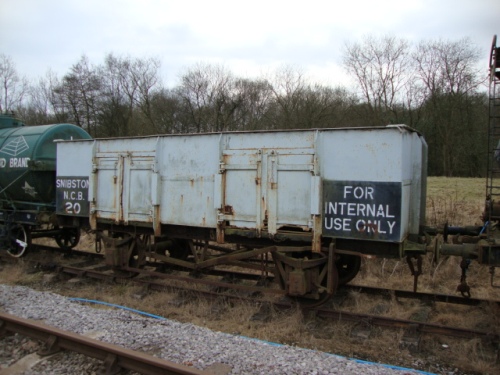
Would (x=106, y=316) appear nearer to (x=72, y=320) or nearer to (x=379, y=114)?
(x=72, y=320)

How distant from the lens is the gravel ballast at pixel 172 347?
4.54 metres

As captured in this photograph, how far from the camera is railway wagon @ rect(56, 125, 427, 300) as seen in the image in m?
5.60

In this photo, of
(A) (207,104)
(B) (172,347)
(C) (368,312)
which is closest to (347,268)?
(C) (368,312)

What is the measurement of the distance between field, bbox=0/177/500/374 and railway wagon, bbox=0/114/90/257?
39.0 inches

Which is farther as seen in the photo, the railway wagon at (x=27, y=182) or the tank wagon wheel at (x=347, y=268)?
the railway wagon at (x=27, y=182)

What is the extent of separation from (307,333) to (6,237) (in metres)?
7.91

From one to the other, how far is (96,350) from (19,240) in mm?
6405

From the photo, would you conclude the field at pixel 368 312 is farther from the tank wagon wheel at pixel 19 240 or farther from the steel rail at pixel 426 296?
the tank wagon wheel at pixel 19 240

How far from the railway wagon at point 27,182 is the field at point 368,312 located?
3.25 ft

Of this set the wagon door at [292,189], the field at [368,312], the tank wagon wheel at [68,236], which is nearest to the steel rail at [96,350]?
the field at [368,312]

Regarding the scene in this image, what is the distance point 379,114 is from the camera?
29.1m

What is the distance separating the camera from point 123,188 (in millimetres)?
7605

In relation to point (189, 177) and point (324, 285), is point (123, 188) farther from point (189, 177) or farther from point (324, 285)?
point (324, 285)

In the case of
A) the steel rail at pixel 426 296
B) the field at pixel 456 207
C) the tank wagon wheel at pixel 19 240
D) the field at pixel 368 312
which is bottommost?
the field at pixel 368 312
